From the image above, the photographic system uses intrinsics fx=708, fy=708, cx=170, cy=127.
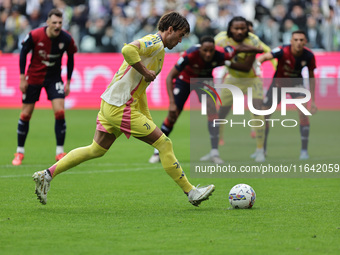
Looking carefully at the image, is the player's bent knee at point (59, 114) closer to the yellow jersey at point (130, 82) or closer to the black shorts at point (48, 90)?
the black shorts at point (48, 90)

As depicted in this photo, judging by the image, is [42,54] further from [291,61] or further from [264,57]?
[291,61]

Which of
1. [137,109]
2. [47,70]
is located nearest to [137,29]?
[47,70]

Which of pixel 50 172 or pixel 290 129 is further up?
pixel 50 172

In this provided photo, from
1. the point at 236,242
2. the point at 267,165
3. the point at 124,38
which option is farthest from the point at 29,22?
the point at 236,242

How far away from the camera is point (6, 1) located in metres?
24.8

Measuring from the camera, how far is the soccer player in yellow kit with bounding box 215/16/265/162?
1241 centimetres

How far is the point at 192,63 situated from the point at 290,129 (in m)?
7.11

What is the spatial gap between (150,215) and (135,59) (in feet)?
5.17

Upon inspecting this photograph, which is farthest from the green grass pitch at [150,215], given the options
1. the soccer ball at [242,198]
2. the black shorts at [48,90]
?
the black shorts at [48,90]

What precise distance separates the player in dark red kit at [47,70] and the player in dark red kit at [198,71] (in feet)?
5.74

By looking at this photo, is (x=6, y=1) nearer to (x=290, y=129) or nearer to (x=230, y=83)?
(x=290, y=129)

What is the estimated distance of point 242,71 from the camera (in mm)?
12719

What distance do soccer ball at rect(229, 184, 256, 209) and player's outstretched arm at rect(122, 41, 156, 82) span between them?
5.06 ft

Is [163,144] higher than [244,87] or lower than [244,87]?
higher
